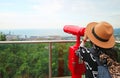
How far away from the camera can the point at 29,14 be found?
5.32 m

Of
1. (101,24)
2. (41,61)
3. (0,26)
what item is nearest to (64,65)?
(41,61)

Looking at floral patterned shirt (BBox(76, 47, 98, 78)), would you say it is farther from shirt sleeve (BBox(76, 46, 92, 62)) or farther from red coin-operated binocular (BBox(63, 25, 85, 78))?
red coin-operated binocular (BBox(63, 25, 85, 78))

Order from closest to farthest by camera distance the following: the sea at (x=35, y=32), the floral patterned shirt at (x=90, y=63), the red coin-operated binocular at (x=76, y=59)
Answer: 1. the floral patterned shirt at (x=90, y=63)
2. the red coin-operated binocular at (x=76, y=59)
3. the sea at (x=35, y=32)

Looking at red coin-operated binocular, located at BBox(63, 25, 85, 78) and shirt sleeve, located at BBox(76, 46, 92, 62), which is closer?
shirt sleeve, located at BBox(76, 46, 92, 62)

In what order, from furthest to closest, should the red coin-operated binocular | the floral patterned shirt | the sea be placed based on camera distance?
the sea < the red coin-operated binocular < the floral patterned shirt

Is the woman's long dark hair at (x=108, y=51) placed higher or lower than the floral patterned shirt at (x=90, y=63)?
higher

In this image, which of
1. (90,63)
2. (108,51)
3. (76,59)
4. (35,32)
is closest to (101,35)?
(108,51)

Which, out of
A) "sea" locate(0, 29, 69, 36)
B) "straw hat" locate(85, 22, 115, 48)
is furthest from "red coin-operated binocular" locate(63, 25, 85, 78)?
"sea" locate(0, 29, 69, 36)

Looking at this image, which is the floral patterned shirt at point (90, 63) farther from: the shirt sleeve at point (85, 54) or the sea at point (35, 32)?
the sea at point (35, 32)

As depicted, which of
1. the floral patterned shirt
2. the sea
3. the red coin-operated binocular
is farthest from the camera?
the sea

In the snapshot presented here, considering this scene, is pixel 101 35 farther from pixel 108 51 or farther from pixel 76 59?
pixel 76 59

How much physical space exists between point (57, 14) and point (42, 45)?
1.59 metres

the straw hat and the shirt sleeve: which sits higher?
the straw hat

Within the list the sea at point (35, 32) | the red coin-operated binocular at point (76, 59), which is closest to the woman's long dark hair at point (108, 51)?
the red coin-operated binocular at point (76, 59)
